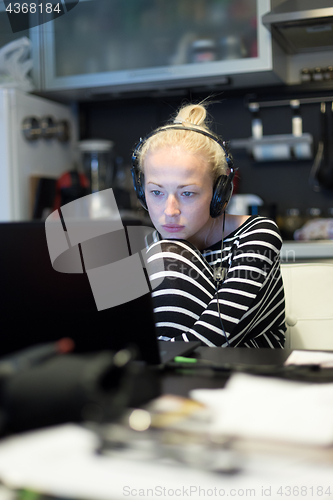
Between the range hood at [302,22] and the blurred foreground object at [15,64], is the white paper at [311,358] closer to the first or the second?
the range hood at [302,22]

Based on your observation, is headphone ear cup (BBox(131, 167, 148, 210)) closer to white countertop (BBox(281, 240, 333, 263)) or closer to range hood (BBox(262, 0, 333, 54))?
white countertop (BBox(281, 240, 333, 263))

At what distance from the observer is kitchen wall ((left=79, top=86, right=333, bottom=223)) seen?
7.73ft

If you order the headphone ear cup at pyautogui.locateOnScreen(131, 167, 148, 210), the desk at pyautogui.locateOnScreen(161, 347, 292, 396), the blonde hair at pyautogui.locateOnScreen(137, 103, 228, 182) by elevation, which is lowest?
the desk at pyautogui.locateOnScreen(161, 347, 292, 396)

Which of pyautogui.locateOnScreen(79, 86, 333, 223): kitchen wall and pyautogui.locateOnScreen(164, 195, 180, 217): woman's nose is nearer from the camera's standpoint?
pyautogui.locateOnScreen(164, 195, 180, 217): woman's nose

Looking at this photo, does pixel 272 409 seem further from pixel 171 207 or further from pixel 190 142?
pixel 190 142

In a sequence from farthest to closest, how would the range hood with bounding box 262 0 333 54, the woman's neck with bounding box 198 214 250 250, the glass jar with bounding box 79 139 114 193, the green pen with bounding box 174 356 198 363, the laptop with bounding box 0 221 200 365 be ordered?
the glass jar with bounding box 79 139 114 193 → the range hood with bounding box 262 0 333 54 → the woman's neck with bounding box 198 214 250 250 → the green pen with bounding box 174 356 198 363 → the laptop with bounding box 0 221 200 365

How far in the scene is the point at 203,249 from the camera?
41.7 inches

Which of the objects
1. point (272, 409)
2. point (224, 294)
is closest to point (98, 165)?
point (224, 294)

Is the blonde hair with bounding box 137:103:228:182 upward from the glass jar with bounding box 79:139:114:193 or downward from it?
downward

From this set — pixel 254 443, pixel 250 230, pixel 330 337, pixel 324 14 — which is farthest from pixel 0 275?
pixel 324 14

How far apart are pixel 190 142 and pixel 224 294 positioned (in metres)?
0.32

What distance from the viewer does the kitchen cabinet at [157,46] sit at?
2.15 m

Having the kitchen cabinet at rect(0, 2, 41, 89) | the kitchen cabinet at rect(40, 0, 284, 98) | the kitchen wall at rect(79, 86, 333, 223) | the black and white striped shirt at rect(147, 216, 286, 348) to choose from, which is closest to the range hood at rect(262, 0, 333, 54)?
the kitchen cabinet at rect(40, 0, 284, 98)

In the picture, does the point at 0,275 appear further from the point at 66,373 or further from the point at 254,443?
the point at 254,443
